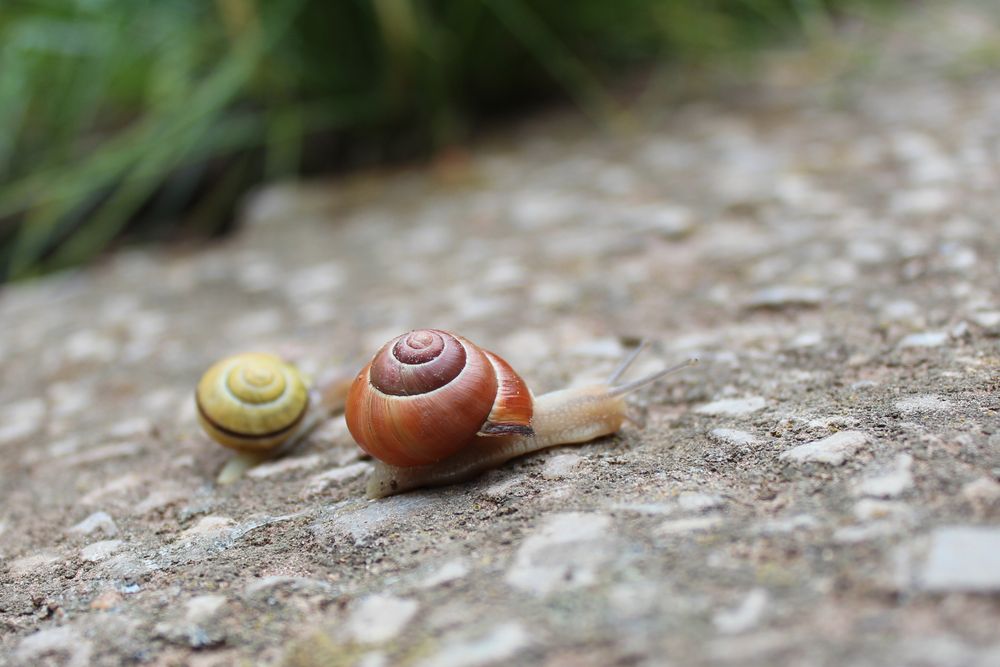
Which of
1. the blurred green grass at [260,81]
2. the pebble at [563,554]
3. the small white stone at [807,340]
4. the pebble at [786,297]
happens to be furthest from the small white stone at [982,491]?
the blurred green grass at [260,81]

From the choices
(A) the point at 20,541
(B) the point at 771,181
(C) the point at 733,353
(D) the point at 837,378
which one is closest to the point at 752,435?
(D) the point at 837,378

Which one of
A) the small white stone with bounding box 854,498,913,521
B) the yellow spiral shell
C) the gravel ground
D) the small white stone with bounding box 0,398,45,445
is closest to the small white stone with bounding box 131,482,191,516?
the gravel ground

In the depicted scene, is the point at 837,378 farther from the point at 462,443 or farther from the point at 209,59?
the point at 209,59

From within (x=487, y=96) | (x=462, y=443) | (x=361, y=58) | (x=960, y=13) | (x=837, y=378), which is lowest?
(x=837, y=378)

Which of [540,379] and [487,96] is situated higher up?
[487,96]

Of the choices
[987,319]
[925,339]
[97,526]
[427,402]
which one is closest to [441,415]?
[427,402]

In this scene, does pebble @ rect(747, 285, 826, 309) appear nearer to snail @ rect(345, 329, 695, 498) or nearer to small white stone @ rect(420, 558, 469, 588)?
snail @ rect(345, 329, 695, 498)

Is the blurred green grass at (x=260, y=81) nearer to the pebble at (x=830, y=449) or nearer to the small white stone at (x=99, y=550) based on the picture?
the small white stone at (x=99, y=550)

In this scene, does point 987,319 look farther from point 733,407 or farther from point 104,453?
point 104,453
